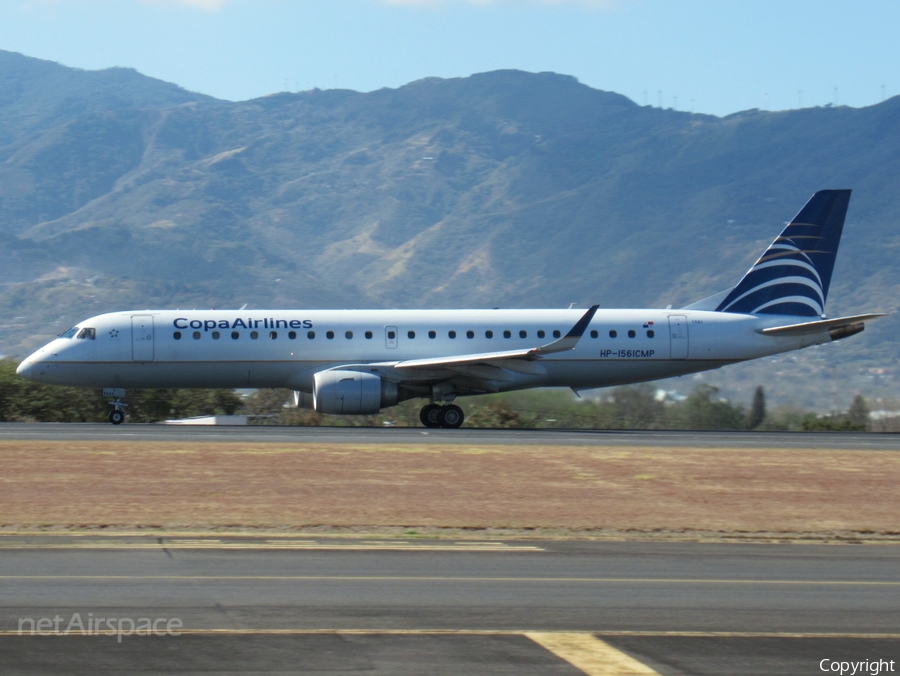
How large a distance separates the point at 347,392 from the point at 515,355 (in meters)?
4.47

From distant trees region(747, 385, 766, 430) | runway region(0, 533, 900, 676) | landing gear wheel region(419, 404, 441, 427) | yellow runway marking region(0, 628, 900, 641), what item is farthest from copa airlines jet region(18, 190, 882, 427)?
yellow runway marking region(0, 628, 900, 641)

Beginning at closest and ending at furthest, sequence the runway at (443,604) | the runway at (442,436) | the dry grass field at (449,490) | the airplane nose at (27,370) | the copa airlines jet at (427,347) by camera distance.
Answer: the runway at (443,604)
the dry grass field at (449,490)
the runway at (442,436)
the airplane nose at (27,370)
the copa airlines jet at (427,347)

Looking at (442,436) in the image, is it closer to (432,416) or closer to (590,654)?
(432,416)

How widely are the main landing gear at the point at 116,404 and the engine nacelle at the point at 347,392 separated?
5.38m

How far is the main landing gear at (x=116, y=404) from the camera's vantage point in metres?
31.4

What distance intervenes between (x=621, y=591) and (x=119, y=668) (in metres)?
4.89

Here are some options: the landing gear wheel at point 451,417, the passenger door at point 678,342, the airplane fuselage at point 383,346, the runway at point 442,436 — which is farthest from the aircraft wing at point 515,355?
the passenger door at point 678,342

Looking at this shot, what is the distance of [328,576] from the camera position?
11.5 meters

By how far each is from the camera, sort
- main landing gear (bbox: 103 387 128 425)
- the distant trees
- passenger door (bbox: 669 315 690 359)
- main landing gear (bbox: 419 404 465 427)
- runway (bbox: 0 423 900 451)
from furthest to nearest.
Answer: the distant trees, passenger door (bbox: 669 315 690 359), main landing gear (bbox: 419 404 465 427), main landing gear (bbox: 103 387 128 425), runway (bbox: 0 423 900 451)

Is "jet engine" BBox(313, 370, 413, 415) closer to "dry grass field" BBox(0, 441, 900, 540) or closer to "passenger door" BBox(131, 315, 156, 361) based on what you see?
"passenger door" BBox(131, 315, 156, 361)

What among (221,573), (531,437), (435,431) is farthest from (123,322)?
(221,573)

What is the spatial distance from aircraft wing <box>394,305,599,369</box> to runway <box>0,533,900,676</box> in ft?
53.7

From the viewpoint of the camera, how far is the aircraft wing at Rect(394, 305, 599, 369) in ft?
99.7

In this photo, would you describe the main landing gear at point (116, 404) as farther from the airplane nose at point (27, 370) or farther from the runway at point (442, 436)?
the airplane nose at point (27, 370)
